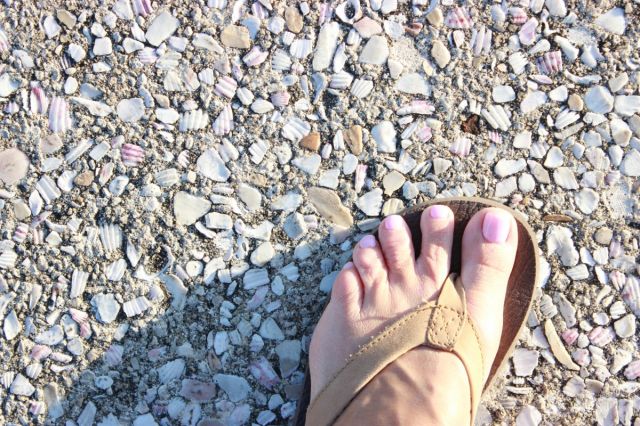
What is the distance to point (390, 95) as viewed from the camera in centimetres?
159

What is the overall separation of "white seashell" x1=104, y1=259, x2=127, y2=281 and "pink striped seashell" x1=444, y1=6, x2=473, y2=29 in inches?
35.5

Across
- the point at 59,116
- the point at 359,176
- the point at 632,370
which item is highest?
the point at 59,116

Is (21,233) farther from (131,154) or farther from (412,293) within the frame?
(412,293)

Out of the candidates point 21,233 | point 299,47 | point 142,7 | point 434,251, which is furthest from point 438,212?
point 21,233

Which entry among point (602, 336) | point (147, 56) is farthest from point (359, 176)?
point (602, 336)

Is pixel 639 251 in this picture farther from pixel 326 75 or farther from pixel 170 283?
pixel 170 283

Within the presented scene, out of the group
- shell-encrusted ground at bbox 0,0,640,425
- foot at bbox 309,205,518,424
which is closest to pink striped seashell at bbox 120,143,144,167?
shell-encrusted ground at bbox 0,0,640,425

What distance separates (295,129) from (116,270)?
505mm

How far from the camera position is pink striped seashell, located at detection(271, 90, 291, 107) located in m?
1.58

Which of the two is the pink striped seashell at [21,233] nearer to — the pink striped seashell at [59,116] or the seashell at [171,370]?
the pink striped seashell at [59,116]

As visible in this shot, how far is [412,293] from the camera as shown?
1570 millimetres

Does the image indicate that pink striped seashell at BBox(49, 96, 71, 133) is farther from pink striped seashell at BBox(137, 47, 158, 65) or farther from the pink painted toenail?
the pink painted toenail

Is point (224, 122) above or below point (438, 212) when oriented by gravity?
above

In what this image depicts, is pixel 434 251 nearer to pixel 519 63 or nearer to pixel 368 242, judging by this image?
pixel 368 242
